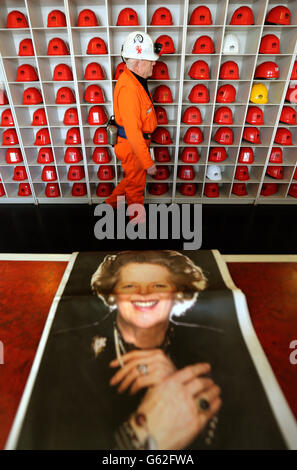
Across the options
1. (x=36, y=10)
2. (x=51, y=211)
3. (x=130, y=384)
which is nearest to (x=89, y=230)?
(x=51, y=211)

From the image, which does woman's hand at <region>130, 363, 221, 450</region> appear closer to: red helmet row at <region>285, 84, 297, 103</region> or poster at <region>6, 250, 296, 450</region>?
poster at <region>6, 250, 296, 450</region>

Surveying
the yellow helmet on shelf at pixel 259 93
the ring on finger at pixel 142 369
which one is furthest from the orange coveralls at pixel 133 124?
the ring on finger at pixel 142 369

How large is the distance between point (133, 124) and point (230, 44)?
1405mm

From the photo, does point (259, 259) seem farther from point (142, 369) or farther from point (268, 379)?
point (142, 369)

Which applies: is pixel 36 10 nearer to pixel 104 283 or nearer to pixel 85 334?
pixel 104 283

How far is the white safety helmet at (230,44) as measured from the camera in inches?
109

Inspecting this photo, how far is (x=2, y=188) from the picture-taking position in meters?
3.53

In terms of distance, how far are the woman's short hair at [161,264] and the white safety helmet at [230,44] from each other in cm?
259

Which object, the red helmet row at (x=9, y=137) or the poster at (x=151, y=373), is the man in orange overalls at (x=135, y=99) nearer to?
the red helmet row at (x=9, y=137)

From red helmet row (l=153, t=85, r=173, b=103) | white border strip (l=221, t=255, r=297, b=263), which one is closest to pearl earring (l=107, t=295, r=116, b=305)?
white border strip (l=221, t=255, r=297, b=263)

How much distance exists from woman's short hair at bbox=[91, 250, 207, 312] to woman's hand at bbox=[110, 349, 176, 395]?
20 cm

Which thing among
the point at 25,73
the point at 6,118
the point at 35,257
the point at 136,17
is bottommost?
the point at 35,257

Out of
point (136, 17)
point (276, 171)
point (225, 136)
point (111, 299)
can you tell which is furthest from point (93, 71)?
point (111, 299)

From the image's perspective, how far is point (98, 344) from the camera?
2.53 feet
